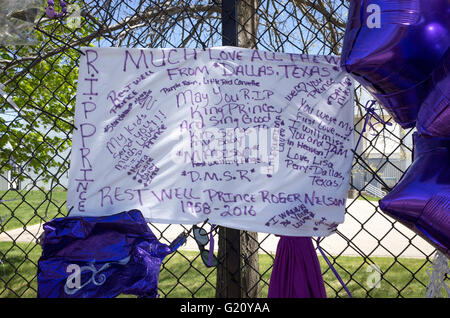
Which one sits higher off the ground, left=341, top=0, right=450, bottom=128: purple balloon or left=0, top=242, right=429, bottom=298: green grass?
left=341, top=0, right=450, bottom=128: purple balloon

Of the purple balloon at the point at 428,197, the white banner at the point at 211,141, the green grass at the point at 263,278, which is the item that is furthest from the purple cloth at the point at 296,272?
the green grass at the point at 263,278

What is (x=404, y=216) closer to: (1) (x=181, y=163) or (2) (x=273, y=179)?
(2) (x=273, y=179)

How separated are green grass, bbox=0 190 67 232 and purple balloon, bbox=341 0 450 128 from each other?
4.65 ft

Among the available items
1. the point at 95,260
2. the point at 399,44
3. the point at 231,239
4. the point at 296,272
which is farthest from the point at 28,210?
the point at 399,44

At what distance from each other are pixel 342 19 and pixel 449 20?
2012 mm

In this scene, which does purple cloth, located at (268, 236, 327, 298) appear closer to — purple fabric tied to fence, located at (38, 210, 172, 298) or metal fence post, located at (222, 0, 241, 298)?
metal fence post, located at (222, 0, 241, 298)

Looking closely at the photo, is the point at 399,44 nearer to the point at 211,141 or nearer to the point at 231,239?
the point at 211,141

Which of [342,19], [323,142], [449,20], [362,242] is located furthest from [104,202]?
[362,242]

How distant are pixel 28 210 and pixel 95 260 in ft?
35.5

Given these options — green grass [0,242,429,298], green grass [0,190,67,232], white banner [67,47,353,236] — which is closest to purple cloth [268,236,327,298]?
white banner [67,47,353,236]

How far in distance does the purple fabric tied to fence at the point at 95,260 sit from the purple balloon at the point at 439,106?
1.16 m

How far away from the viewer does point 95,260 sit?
154 centimetres

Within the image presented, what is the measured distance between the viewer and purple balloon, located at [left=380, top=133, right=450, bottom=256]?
1.13 m

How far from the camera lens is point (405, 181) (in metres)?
1.29
